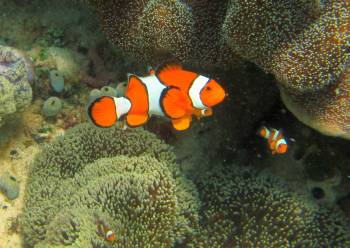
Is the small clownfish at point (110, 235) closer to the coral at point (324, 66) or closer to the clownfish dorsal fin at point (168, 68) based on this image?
the clownfish dorsal fin at point (168, 68)

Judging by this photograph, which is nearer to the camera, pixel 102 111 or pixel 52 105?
pixel 102 111

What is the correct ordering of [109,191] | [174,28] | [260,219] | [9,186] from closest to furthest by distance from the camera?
[109,191] → [174,28] → [260,219] → [9,186]

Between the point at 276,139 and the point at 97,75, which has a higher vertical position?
the point at 276,139

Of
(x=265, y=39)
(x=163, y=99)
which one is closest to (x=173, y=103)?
(x=163, y=99)

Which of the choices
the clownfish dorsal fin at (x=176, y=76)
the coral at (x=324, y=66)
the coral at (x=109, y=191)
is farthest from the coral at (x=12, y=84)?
the coral at (x=324, y=66)

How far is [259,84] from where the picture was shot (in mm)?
2850

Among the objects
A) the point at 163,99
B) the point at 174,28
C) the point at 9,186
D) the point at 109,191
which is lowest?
the point at 9,186

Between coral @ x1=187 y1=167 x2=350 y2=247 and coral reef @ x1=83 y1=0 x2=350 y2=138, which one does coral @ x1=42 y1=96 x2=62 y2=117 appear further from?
coral @ x1=187 y1=167 x2=350 y2=247

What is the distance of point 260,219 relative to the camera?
8.63ft

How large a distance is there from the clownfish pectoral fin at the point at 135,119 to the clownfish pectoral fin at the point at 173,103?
0.58ft

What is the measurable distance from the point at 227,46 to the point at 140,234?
133 cm

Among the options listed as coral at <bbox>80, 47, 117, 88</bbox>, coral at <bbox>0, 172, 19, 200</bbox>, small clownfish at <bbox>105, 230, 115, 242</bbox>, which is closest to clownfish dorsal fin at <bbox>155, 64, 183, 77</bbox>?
small clownfish at <bbox>105, 230, 115, 242</bbox>

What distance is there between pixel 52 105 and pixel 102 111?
1.08 metres

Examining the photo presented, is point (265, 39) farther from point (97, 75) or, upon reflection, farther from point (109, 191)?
point (97, 75)
